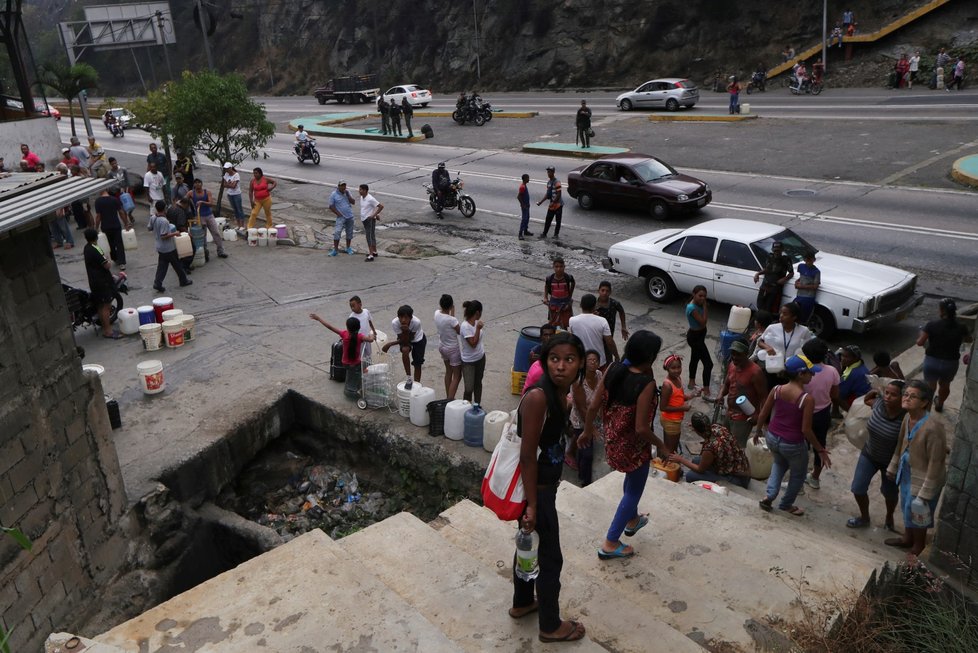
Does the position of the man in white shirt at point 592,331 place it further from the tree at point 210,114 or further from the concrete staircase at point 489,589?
the tree at point 210,114

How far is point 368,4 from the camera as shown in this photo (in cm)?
6162

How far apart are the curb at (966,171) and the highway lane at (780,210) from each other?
0.69m

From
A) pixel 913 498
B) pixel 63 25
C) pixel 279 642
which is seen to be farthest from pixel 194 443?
pixel 63 25

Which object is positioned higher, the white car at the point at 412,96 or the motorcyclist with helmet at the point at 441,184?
the white car at the point at 412,96

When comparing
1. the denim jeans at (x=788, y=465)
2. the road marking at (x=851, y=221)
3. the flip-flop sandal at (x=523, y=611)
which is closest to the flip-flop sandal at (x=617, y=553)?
the flip-flop sandal at (x=523, y=611)

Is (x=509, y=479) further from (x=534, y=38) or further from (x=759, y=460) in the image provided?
(x=534, y=38)

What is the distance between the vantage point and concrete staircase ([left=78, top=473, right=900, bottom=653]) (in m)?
4.41

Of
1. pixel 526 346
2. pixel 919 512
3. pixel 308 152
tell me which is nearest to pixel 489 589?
pixel 919 512

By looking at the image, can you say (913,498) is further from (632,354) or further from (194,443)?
(194,443)

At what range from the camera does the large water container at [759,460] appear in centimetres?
762

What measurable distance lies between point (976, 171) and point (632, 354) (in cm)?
1748

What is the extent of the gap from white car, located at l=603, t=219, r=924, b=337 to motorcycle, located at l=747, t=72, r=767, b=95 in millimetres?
25855

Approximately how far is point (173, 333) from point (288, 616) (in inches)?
309

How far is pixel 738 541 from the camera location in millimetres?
5777
